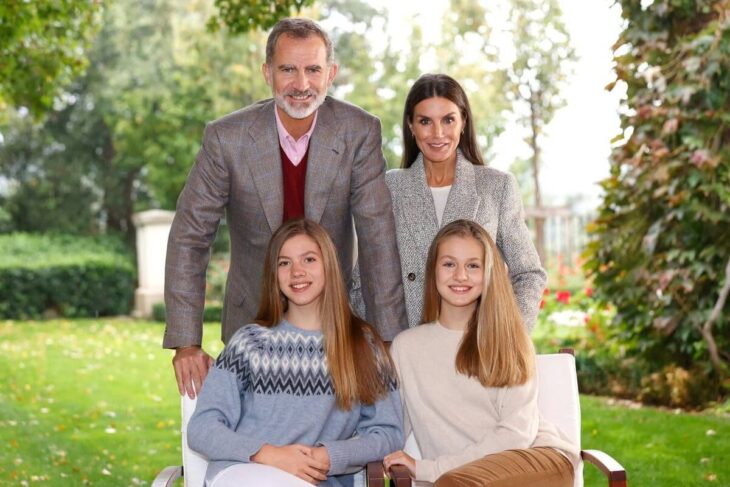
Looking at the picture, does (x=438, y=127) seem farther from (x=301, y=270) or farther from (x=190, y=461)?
(x=190, y=461)

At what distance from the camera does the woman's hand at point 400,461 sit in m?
2.88

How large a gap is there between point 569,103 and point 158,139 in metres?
7.87

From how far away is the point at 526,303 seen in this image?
10.9 feet

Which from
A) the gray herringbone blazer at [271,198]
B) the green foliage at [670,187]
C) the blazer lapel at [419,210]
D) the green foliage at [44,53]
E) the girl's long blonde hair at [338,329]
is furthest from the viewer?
the green foliage at [44,53]

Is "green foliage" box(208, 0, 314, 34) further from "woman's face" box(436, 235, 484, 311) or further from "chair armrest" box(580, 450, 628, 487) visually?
"chair armrest" box(580, 450, 628, 487)

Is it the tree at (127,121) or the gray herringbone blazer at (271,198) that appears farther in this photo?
the tree at (127,121)

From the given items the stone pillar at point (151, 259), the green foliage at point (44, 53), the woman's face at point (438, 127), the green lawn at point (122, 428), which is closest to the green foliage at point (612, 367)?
the green lawn at point (122, 428)

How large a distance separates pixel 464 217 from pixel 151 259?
13.3 metres

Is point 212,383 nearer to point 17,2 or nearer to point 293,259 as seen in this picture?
point 293,259

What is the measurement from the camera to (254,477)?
8.97 feet

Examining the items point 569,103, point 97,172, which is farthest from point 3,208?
point 569,103

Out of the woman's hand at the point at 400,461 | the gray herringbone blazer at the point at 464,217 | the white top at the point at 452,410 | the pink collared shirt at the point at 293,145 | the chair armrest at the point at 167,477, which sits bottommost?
the chair armrest at the point at 167,477

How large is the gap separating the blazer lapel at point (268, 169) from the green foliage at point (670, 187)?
3.78m

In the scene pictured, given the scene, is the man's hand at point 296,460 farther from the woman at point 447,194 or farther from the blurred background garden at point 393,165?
the blurred background garden at point 393,165
